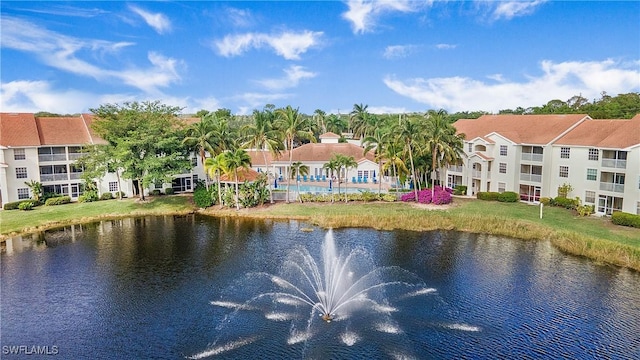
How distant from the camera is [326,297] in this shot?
28.2m

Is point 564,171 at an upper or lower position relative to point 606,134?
lower

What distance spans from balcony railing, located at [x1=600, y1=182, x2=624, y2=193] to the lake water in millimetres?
14843

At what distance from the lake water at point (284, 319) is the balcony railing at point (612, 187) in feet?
48.7

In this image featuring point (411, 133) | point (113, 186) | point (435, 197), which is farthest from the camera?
point (113, 186)

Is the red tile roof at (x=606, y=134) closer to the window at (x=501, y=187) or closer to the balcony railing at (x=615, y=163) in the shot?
the balcony railing at (x=615, y=163)

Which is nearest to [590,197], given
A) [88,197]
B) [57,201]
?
[88,197]

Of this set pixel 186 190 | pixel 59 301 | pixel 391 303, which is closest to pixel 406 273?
pixel 391 303

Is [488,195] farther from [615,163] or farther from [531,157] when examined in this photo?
[615,163]

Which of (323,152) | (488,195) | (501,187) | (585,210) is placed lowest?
(585,210)

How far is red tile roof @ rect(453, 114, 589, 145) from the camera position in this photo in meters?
55.2

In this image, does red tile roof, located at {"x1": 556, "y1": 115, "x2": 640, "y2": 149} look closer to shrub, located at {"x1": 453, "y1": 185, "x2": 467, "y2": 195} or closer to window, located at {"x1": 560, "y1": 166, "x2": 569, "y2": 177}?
window, located at {"x1": 560, "y1": 166, "x2": 569, "y2": 177}

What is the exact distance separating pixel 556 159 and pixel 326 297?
1555 inches

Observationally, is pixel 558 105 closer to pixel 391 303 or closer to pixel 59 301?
pixel 391 303

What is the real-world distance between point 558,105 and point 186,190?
82808mm
